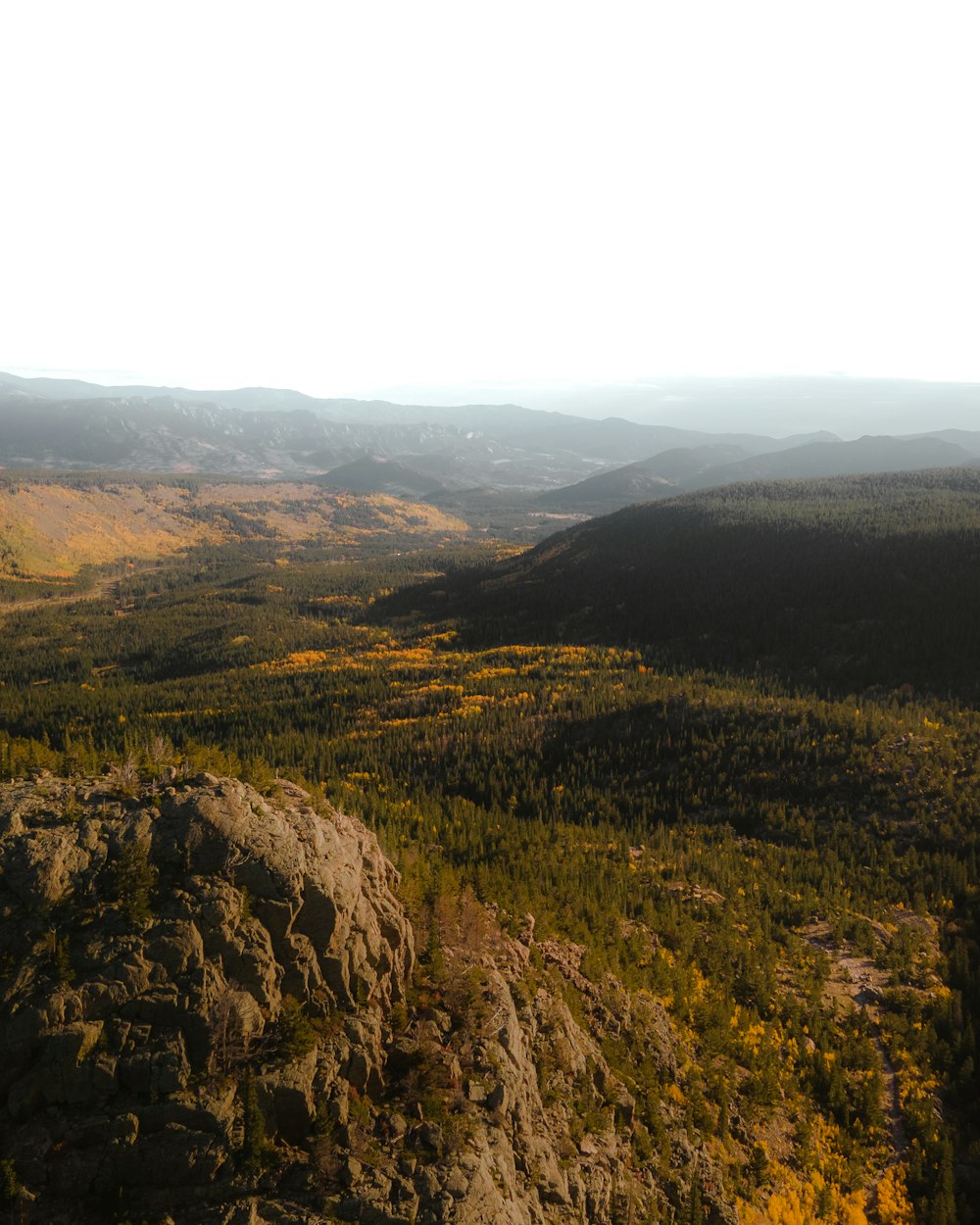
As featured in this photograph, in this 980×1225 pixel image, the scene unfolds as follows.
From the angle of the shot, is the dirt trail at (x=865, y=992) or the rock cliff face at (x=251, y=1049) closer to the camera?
the rock cliff face at (x=251, y=1049)

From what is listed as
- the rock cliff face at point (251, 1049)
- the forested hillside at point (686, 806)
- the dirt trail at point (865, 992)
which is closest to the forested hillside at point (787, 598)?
the forested hillside at point (686, 806)

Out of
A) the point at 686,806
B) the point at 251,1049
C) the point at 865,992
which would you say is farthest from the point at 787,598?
the point at 251,1049

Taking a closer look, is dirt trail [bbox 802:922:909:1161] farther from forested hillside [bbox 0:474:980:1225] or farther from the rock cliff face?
the rock cliff face

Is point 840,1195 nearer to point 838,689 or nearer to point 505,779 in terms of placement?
point 505,779

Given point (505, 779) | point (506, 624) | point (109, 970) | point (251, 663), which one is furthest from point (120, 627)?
point (109, 970)

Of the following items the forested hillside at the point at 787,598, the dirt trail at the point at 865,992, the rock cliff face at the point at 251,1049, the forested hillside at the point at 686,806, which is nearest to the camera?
the rock cliff face at the point at 251,1049

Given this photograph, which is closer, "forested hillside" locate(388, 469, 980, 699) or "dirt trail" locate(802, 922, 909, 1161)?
"dirt trail" locate(802, 922, 909, 1161)

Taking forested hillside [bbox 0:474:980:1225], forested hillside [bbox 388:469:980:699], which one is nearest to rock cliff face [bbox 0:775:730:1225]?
forested hillside [bbox 0:474:980:1225]

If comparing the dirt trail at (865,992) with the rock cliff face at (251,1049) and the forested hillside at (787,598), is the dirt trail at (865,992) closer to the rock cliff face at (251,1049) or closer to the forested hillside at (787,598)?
the rock cliff face at (251,1049)

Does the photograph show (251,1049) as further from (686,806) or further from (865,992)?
(686,806)
